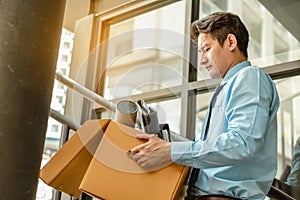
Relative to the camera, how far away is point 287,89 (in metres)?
2.54

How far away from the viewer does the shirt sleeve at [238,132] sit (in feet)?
3.32

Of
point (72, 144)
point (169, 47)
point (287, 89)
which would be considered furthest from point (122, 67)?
point (72, 144)

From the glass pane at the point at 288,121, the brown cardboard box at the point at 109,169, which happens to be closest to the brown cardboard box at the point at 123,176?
the brown cardboard box at the point at 109,169

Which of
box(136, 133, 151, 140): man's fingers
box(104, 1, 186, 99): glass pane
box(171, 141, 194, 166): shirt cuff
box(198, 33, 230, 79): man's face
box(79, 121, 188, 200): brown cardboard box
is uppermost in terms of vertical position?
box(104, 1, 186, 99): glass pane

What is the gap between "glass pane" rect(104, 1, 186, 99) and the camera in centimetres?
292

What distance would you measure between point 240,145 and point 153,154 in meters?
0.22

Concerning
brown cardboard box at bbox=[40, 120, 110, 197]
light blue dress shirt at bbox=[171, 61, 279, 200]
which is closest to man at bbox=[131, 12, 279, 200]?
light blue dress shirt at bbox=[171, 61, 279, 200]

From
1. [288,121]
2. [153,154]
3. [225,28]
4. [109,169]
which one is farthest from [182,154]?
[288,121]

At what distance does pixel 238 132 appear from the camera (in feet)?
3.34

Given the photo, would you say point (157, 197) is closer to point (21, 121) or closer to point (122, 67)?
point (21, 121)

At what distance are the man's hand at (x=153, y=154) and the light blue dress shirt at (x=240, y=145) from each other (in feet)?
0.07

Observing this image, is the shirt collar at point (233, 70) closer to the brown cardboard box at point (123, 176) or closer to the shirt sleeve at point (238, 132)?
the shirt sleeve at point (238, 132)

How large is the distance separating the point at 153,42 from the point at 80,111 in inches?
43.7

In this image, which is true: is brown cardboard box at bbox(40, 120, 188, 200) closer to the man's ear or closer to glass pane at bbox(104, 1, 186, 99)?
the man's ear
